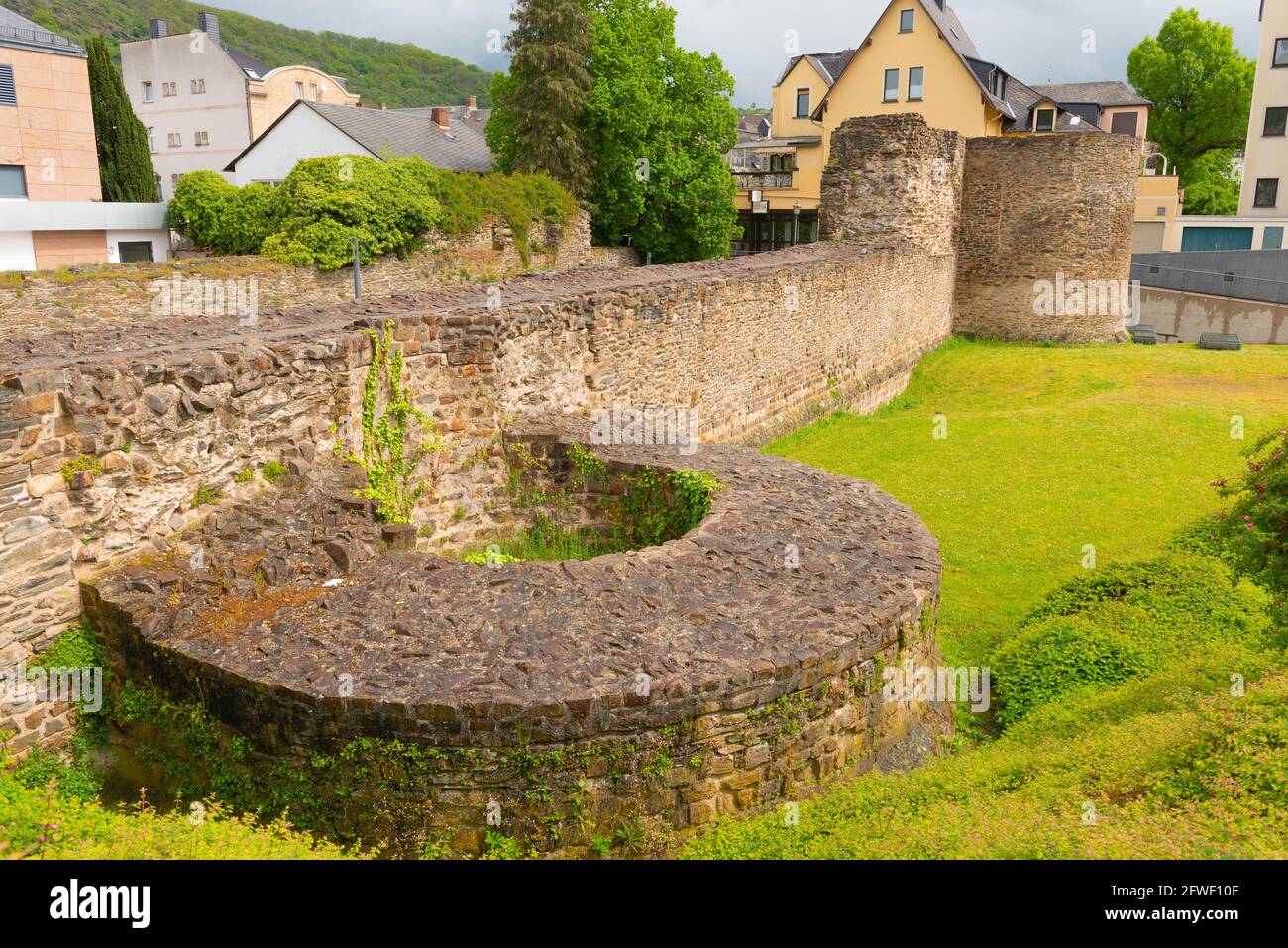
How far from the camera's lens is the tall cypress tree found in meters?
35.5

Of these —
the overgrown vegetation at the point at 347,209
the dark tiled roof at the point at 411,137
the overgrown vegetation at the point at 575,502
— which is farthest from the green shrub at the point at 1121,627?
the dark tiled roof at the point at 411,137

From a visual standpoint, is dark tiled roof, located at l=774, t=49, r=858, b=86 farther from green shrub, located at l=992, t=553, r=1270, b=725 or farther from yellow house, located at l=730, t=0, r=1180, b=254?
green shrub, located at l=992, t=553, r=1270, b=725


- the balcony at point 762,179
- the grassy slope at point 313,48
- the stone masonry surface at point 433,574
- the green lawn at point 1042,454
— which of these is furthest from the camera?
the grassy slope at point 313,48

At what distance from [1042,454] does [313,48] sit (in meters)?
79.0

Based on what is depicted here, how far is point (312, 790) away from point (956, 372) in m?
20.4

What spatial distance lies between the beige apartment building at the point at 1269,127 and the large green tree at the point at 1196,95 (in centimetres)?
727

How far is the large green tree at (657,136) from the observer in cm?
3453

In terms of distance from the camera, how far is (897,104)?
37250mm

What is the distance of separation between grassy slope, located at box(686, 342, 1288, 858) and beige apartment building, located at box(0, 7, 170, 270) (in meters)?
24.5

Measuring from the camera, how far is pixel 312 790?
5.48 m

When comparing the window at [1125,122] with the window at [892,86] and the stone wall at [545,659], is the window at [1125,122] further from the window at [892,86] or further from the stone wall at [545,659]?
the stone wall at [545,659]

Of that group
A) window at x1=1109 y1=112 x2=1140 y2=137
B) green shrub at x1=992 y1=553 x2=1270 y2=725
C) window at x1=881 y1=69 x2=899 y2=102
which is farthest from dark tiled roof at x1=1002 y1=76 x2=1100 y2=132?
green shrub at x1=992 y1=553 x2=1270 y2=725
